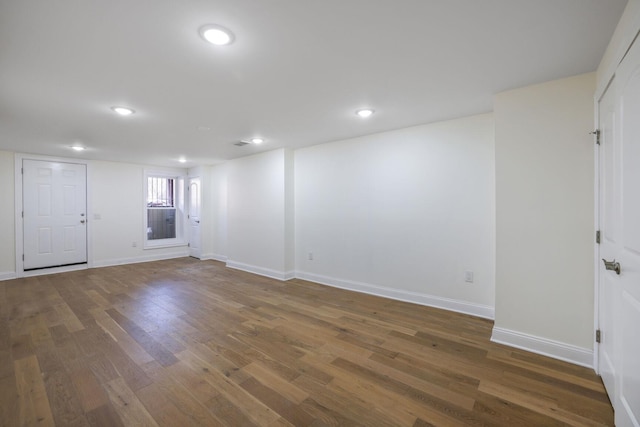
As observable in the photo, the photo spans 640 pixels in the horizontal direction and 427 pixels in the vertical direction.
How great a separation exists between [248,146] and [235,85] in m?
2.28

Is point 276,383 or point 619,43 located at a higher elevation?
point 619,43

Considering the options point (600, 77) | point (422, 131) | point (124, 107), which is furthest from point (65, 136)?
point (600, 77)

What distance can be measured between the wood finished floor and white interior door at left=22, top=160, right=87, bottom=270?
2.11m

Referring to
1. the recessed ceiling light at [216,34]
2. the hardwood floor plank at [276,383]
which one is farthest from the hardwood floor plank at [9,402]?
the recessed ceiling light at [216,34]

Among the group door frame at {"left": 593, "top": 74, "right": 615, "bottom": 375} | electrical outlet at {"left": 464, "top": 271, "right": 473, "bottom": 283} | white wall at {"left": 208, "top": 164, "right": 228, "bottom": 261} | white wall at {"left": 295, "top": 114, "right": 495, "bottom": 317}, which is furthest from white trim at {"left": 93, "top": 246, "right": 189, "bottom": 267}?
door frame at {"left": 593, "top": 74, "right": 615, "bottom": 375}

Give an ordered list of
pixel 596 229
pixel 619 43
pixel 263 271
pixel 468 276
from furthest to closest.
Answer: pixel 263 271
pixel 468 276
pixel 596 229
pixel 619 43

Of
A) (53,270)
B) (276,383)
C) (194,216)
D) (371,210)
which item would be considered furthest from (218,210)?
(276,383)

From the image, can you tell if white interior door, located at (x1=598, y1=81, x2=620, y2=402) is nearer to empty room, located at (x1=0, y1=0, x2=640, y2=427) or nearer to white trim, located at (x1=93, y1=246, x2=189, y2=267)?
empty room, located at (x1=0, y1=0, x2=640, y2=427)

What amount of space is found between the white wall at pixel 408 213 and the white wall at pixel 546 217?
1.83 feet

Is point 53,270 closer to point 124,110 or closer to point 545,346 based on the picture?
point 124,110

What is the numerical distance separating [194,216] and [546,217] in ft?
23.0

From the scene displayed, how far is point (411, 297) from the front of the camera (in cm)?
350

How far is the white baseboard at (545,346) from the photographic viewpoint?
210 cm

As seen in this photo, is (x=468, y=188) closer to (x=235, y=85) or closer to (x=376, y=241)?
(x=376, y=241)
